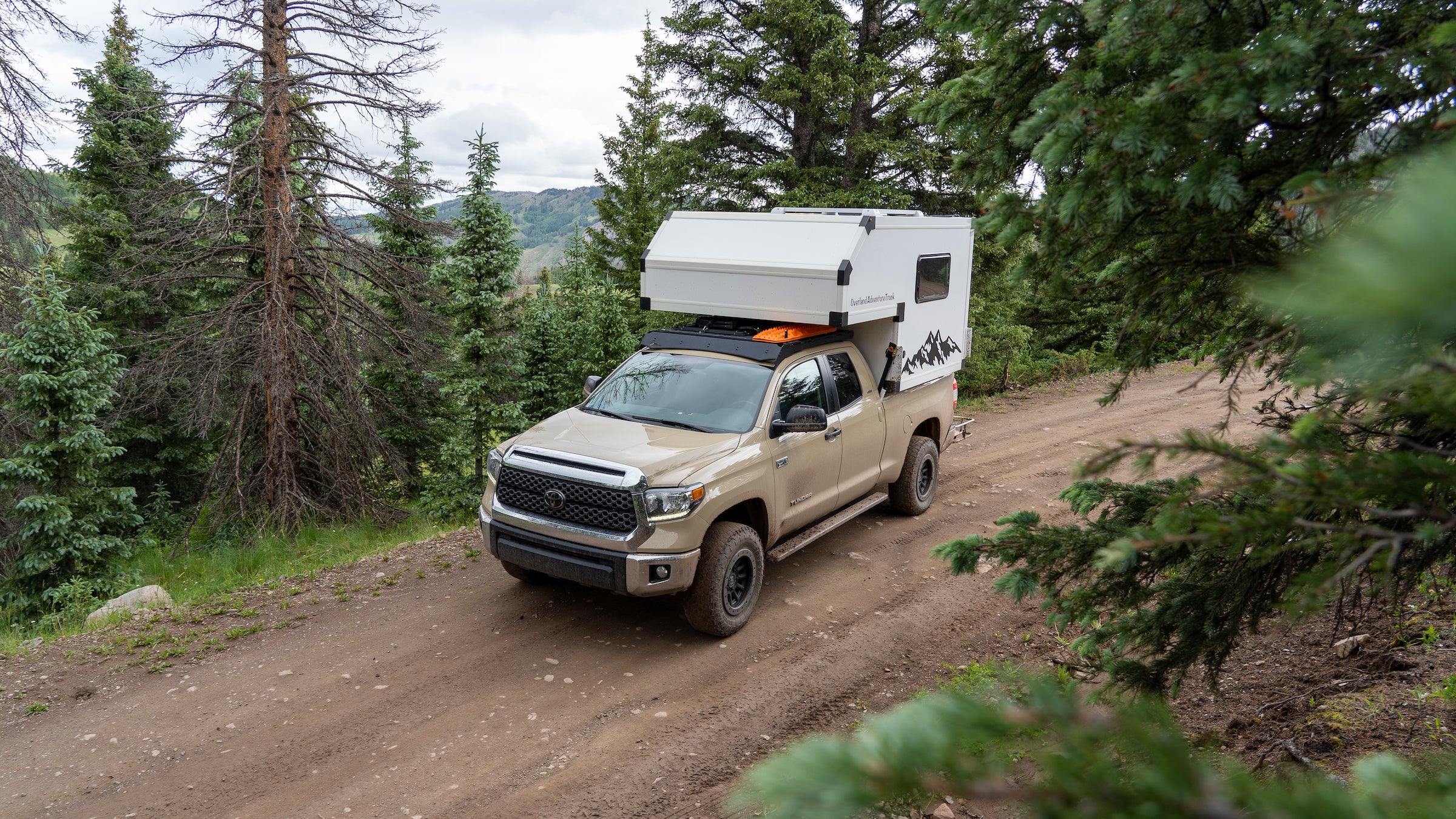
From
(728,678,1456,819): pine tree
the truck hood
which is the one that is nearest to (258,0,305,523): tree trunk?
the truck hood

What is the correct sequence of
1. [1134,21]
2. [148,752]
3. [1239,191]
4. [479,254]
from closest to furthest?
1. [1239,191]
2. [1134,21]
3. [148,752]
4. [479,254]

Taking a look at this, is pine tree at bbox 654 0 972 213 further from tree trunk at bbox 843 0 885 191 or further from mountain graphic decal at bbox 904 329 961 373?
mountain graphic decal at bbox 904 329 961 373

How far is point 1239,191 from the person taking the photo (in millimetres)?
2711

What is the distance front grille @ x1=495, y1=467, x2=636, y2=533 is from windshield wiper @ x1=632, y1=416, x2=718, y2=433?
1086 mm

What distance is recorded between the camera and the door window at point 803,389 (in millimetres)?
7312

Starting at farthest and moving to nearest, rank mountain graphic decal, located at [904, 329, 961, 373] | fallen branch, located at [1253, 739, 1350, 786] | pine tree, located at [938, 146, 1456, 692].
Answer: mountain graphic decal, located at [904, 329, 961, 373] → fallen branch, located at [1253, 739, 1350, 786] → pine tree, located at [938, 146, 1456, 692]

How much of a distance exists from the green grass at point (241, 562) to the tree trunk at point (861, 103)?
9565 millimetres

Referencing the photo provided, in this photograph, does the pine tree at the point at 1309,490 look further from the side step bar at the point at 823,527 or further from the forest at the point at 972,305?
the side step bar at the point at 823,527

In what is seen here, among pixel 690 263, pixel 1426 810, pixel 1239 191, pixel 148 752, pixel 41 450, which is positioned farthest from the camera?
pixel 41 450

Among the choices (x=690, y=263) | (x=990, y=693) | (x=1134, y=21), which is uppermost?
(x=1134, y=21)

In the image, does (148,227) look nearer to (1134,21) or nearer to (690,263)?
(690,263)

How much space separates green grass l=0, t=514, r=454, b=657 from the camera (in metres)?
7.72

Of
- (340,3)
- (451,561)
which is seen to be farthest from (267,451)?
(340,3)

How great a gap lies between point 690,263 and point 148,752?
5.76 meters
